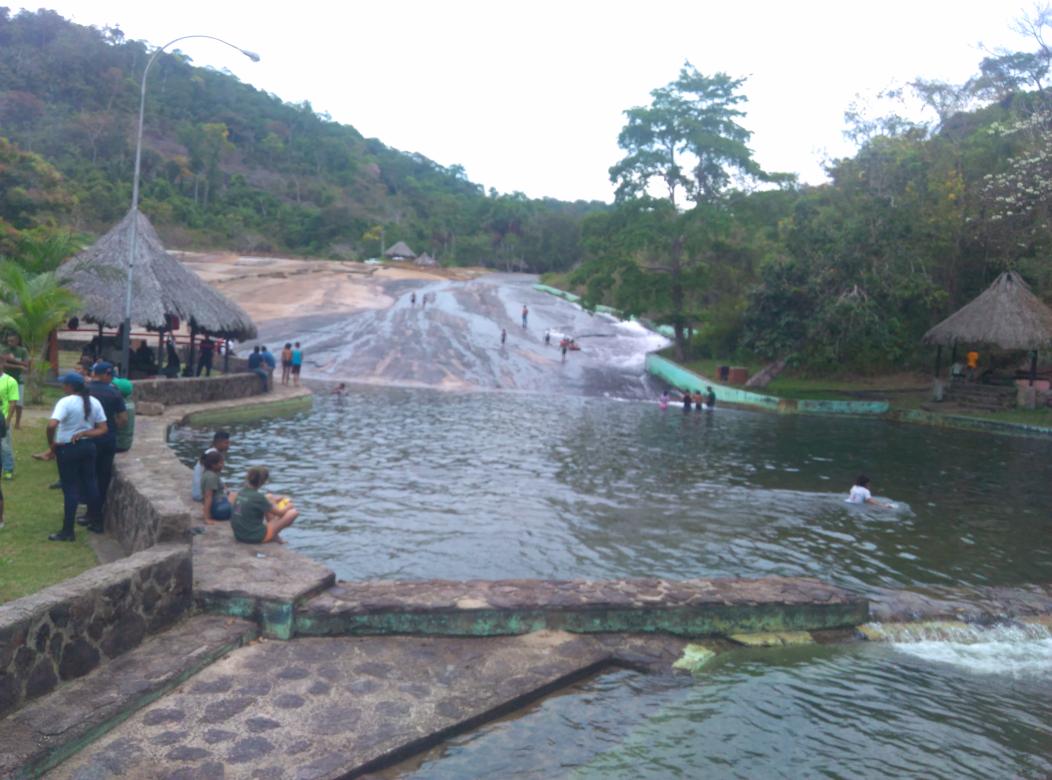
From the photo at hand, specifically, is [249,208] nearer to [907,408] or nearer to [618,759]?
[907,408]

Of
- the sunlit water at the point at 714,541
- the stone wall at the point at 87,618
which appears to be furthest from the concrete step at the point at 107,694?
the sunlit water at the point at 714,541

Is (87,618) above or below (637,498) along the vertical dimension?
above

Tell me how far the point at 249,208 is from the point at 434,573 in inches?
3512

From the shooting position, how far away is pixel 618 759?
601cm

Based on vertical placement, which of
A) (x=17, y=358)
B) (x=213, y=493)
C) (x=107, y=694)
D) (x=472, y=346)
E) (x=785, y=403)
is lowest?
(x=107, y=694)

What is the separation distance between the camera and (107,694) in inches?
225

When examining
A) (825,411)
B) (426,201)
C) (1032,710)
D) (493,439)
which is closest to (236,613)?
(1032,710)

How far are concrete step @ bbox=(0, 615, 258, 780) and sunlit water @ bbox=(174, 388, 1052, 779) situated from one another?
76.5 inches

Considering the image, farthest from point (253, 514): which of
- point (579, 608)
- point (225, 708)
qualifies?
point (579, 608)

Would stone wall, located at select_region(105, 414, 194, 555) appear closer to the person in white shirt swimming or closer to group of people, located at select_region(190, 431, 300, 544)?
group of people, located at select_region(190, 431, 300, 544)

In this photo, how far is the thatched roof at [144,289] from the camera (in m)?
23.2

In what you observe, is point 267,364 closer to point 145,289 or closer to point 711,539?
point 145,289

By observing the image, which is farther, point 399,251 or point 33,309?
point 399,251

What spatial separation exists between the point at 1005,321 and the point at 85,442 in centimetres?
3114
